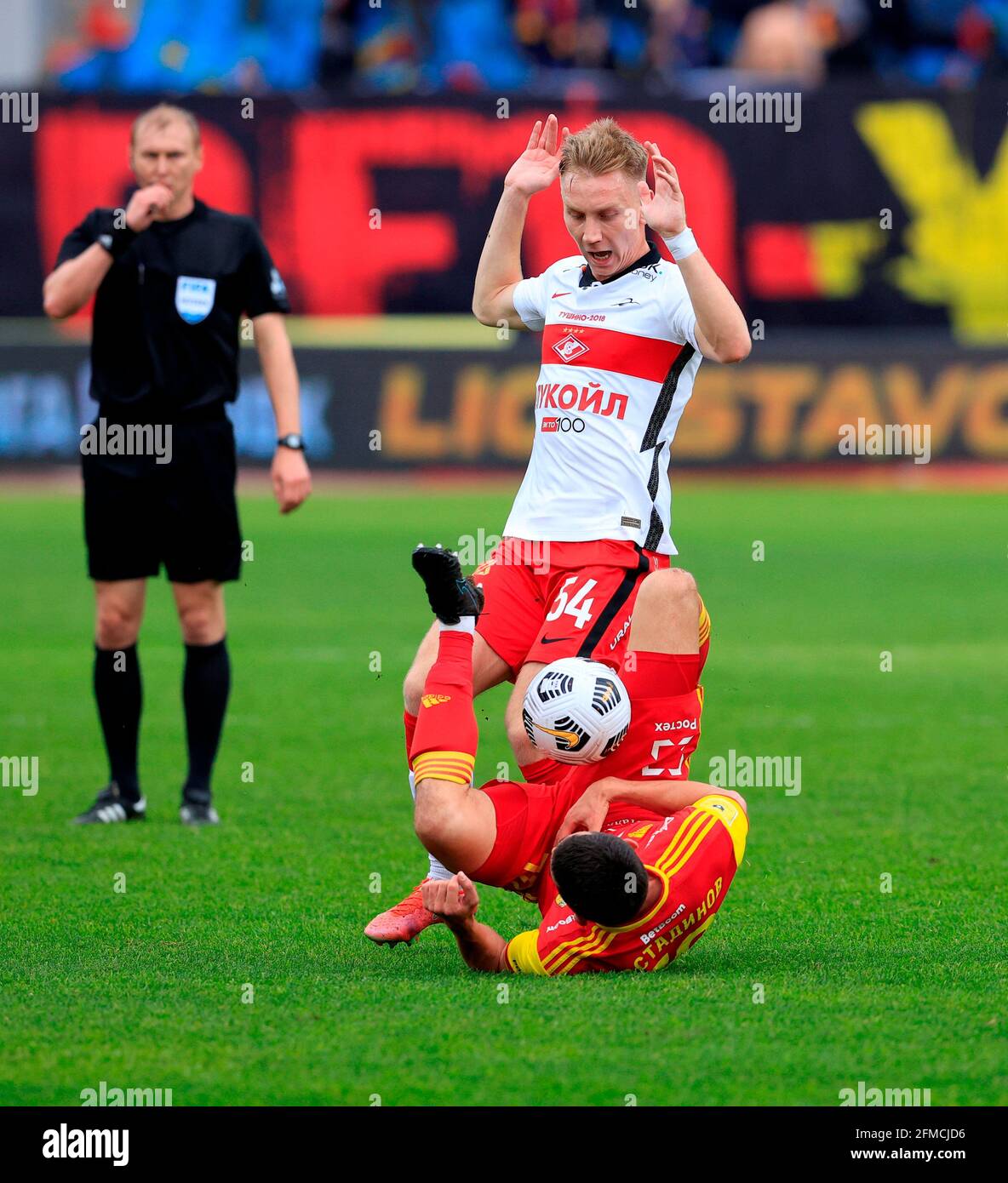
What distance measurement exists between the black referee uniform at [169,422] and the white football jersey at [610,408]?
69.0 inches

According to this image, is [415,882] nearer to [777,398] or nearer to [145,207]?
[145,207]

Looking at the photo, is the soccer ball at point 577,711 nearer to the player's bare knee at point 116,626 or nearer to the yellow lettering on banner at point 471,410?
the player's bare knee at point 116,626

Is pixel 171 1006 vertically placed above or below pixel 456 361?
below

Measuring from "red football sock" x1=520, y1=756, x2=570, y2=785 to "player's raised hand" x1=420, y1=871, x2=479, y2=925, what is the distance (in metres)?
0.68

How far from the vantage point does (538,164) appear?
605 cm

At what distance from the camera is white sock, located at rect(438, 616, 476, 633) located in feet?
17.6

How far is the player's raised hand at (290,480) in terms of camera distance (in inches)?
284

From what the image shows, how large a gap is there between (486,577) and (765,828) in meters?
1.89

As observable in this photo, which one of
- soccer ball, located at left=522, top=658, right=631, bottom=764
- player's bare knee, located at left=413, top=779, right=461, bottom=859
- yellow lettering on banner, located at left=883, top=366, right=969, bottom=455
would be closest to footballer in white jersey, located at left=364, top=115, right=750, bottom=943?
soccer ball, located at left=522, top=658, right=631, bottom=764

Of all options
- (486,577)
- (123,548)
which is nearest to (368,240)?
(123,548)

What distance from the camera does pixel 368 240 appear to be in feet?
70.4

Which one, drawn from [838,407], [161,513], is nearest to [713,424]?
[838,407]

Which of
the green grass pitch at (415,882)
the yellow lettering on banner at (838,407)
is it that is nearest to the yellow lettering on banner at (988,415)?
the yellow lettering on banner at (838,407)
